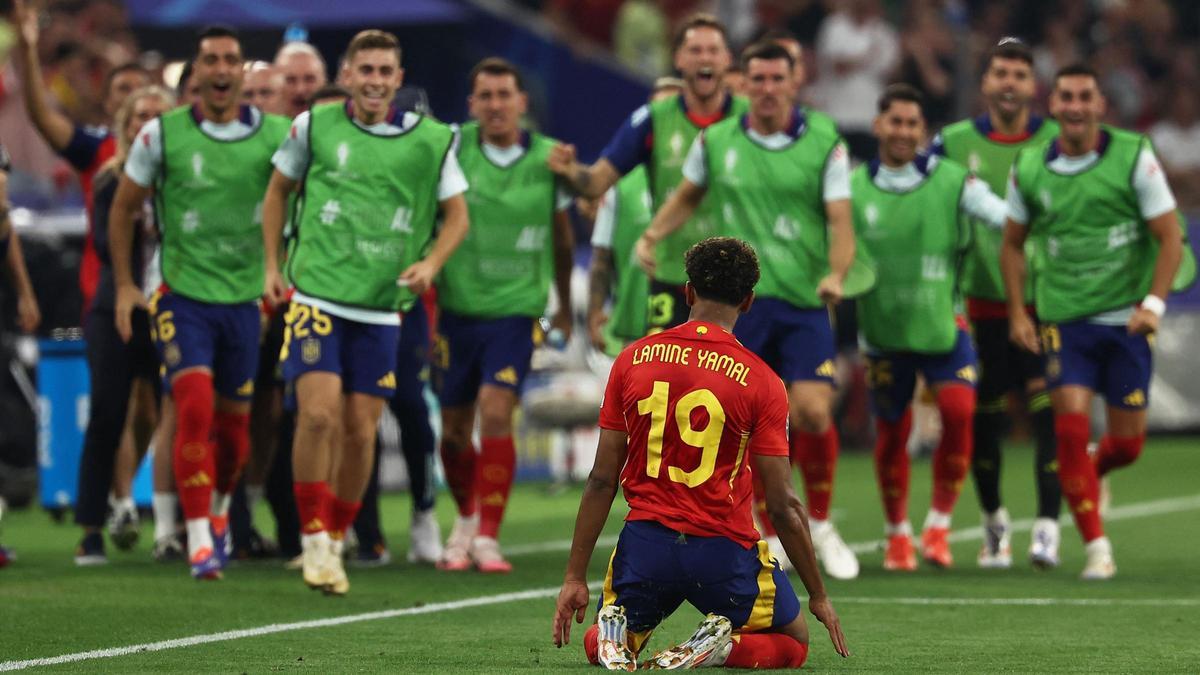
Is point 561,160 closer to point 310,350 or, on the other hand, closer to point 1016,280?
point 310,350

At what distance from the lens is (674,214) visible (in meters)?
→ 10.8

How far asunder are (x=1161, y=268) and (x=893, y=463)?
1882 mm

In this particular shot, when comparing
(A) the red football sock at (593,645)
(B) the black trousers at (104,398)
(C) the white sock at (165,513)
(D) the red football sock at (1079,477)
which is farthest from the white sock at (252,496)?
(A) the red football sock at (593,645)

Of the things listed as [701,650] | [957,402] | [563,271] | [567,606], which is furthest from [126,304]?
[701,650]

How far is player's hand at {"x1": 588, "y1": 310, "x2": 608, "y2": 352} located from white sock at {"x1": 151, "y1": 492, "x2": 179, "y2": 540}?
249 centimetres

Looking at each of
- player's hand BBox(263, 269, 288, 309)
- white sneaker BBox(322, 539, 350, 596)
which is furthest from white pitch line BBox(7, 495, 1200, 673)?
player's hand BBox(263, 269, 288, 309)

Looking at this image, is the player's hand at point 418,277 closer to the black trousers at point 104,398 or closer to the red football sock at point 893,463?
the black trousers at point 104,398

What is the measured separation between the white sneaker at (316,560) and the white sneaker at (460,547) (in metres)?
1.76

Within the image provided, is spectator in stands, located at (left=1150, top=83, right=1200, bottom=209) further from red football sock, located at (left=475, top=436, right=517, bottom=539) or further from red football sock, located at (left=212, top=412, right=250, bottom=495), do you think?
red football sock, located at (left=212, top=412, right=250, bottom=495)

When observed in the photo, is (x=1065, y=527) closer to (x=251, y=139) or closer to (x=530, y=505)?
(x=530, y=505)

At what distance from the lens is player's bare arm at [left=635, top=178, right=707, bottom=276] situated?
1069cm

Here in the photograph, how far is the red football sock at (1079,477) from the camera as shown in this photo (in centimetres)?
1083

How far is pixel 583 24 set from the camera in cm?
2278

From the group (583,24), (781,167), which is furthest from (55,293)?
(583,24)
